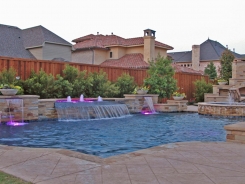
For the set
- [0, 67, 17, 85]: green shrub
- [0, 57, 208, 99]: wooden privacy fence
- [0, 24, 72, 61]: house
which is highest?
[0, 24, 72, 61]: house

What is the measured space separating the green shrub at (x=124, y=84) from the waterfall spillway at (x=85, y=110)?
3679 mm

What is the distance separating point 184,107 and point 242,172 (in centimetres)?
1153

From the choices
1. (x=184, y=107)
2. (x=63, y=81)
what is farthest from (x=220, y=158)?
(x=184, y=107)

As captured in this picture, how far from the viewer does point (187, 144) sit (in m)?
5.23

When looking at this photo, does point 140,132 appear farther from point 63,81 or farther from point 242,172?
point 63,81

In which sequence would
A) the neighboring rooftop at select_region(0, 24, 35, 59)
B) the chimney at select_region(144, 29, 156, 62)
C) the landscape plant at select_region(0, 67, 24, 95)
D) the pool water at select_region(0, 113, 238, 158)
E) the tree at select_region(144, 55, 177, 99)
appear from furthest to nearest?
the chimney at select_region(144, 29, 156, 62), the neighboring rooftop at select_region(0, 24, 35, 59), the tree at select_region(144, 55, 177, 99), the landscape plant at select_region(0, 67, 24, 95), the pool water at select_region(0, 113, 238, 158)

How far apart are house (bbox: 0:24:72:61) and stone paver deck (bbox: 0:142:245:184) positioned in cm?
2035

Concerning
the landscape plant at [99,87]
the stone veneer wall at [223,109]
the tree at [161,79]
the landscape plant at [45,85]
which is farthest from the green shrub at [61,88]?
the stone veneer wall at [223,109]

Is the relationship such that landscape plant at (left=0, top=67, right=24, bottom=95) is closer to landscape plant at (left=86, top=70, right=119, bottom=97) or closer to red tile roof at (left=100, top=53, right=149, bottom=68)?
landscape plant at (left=86, top=70, right=119, bottom=97)

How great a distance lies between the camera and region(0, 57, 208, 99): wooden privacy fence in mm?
11727

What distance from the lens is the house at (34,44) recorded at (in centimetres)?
2345

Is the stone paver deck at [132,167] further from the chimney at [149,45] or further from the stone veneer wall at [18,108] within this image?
the chimney at [149,45]

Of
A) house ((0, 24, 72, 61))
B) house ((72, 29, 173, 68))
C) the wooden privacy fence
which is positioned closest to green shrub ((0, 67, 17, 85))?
the wooden privacy fence

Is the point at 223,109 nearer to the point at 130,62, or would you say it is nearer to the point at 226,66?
the point at 130,62
